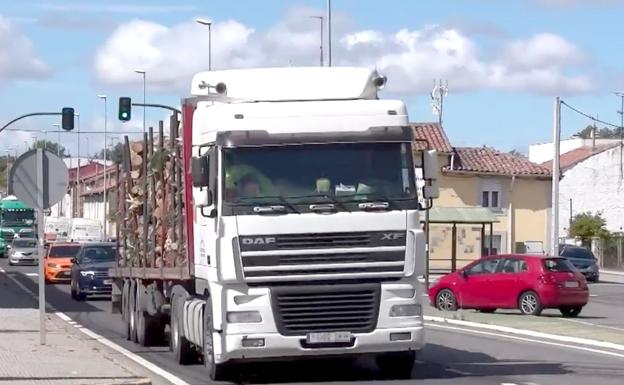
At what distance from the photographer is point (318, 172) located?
49.4 feet

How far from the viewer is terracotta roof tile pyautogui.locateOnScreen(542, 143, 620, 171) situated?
8878cm

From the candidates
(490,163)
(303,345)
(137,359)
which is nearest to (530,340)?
(137,359)

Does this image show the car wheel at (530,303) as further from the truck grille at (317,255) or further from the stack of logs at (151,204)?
the truck grille at (317,255)

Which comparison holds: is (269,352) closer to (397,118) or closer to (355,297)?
(355,297)

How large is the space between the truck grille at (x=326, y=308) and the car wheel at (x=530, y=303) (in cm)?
1580

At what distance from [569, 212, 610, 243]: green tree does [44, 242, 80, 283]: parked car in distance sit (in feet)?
126

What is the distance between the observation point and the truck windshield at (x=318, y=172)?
590 inches

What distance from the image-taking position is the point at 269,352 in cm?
1498

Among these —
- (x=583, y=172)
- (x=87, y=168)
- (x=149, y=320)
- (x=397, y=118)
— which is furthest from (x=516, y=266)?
(x=87, y=168)

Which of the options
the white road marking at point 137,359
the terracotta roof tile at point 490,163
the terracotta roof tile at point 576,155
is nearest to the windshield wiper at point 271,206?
the white road marking at point 137,359

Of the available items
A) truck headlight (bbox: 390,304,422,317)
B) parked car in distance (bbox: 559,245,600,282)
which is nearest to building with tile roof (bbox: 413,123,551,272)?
parked car in distance (bbox: 559,245,600,282)

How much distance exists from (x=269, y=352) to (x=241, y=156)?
2272 mm

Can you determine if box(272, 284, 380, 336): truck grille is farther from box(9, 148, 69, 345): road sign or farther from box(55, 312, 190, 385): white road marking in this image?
box(9, 148, 69, 345): road sign

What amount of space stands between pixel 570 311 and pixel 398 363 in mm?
15894
